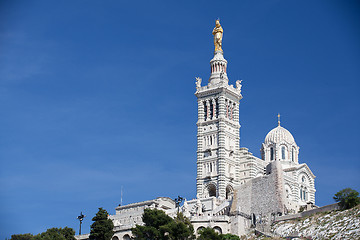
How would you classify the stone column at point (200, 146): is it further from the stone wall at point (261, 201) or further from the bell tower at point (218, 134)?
the stone wall at point (261, 201)

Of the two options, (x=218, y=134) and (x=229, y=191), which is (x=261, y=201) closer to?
(x=229, y=191)

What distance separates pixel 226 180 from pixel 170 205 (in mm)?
10387

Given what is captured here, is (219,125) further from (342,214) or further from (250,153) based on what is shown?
(342,214)

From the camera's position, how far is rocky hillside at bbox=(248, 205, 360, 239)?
4193 inches

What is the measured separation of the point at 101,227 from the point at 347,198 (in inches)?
1448

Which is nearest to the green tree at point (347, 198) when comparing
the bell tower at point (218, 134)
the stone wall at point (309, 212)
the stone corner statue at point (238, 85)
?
the stone wall at point (309, 212)

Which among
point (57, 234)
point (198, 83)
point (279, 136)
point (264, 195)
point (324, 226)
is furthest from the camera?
point (279, 136)

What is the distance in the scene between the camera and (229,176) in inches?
5635

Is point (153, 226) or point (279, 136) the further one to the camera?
point (279, 136)

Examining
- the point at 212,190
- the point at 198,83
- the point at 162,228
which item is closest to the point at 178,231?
the point at 162,228

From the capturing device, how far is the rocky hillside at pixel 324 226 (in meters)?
106

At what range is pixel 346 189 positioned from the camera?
114 metres

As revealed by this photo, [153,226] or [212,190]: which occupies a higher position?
[212,190]

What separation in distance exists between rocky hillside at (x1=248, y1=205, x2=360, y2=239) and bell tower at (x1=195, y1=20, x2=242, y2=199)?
78.7ft
